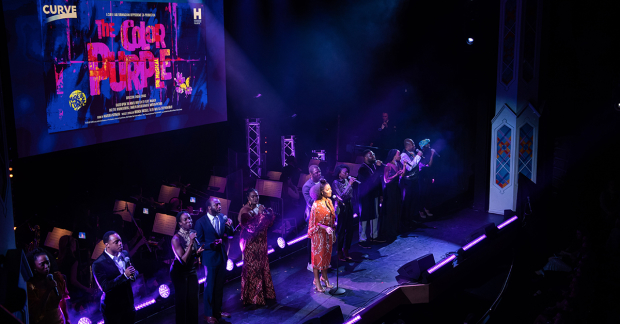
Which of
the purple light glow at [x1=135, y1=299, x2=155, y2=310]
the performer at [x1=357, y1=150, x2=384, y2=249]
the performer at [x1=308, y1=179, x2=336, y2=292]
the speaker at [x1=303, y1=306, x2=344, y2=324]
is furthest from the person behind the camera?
the performer at [x1=357, y1=150, x2=384, y2=249]

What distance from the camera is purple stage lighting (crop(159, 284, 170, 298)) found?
550cm

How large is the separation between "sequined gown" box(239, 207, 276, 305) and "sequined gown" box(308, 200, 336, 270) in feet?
1.74

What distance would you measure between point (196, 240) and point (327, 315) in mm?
1481

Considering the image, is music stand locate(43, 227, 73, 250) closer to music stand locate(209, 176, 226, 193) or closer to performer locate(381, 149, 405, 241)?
music stand locate(209, 176, 226, 193)

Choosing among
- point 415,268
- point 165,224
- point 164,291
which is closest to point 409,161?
point 415,268

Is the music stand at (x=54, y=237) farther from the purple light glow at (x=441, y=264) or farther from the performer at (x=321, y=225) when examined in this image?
the purple light glow at (x=441, y=264)

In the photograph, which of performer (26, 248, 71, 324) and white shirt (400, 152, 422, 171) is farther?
white shirt (400, 152, 422, 171)

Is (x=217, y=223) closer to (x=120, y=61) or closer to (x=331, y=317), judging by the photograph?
(x=331, y=317)

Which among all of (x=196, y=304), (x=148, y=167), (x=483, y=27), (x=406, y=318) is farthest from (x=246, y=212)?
(x=483, y=27)

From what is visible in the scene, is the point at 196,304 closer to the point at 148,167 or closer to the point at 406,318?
the point at 406,318

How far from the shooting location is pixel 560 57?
9391 mm

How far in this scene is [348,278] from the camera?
21.3ft

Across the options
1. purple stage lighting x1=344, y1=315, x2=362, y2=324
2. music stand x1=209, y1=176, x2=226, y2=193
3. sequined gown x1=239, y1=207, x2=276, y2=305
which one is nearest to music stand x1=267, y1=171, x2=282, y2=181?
music stand x1=209, y1=176, x2=226, y2=193

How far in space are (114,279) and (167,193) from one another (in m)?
4.19
